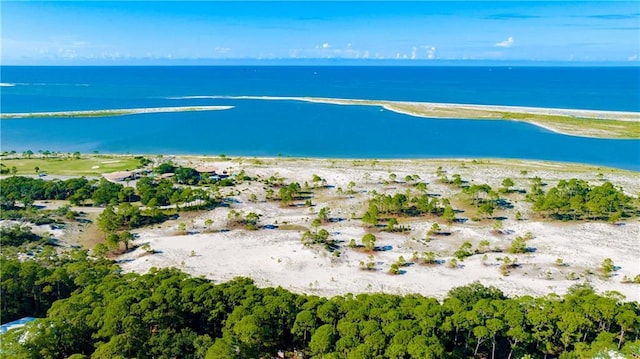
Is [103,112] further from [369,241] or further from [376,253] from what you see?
[376,253]

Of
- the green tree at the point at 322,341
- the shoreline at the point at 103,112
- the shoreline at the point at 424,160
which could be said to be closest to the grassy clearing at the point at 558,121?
the shoreline at the point at 424,160

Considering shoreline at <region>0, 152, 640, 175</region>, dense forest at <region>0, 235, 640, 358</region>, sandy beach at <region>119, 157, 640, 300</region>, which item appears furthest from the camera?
shoreline at <region>0, 152, 640, 175</region>

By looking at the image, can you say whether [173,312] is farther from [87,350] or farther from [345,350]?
[345,350]

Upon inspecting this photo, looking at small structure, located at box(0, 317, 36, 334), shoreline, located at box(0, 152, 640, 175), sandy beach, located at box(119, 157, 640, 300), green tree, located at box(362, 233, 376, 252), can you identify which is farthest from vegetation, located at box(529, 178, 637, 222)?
small structure, located at box(0, 317, 36, 334)

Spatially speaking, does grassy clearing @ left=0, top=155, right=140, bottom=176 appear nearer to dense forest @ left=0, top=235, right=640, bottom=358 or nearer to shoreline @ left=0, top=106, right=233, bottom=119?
dense forest @ left=0, top=235, right=640, bottom=358

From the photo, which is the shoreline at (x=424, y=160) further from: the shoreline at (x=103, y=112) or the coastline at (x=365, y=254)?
the shoreline at (x=103, y=112)

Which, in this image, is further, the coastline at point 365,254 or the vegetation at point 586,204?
the vegetation at point 586,204

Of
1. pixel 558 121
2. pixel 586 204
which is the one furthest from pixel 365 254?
pixel 558 121
